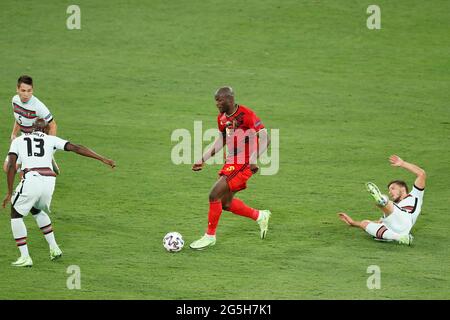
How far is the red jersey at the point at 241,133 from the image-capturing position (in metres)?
11.8

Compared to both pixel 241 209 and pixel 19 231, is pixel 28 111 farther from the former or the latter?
pixel 241 209

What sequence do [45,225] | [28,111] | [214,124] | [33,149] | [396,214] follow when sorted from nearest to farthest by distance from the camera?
[33,149] < [45,225] < [396,214] < [28,111] < [214,124]

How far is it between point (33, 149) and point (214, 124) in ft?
26.3

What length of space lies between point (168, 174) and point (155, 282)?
5.39 m

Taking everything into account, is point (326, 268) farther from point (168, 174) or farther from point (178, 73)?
point (178, 73)

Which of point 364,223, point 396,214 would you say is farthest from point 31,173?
point 396,214

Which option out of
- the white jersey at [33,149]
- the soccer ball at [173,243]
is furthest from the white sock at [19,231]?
the soccer ball at [173,243]

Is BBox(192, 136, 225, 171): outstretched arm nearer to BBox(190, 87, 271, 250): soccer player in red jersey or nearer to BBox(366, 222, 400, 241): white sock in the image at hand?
BBox(190, 87, 271, 250): soccer player in red jersey

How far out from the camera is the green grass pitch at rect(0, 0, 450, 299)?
35.7 ft

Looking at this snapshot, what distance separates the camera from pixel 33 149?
1086cm

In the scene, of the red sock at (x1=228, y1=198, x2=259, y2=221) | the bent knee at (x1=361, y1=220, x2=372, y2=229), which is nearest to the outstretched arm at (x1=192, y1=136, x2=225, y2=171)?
the red sock at (x1=228, y1=198, x2=259, y2=221)

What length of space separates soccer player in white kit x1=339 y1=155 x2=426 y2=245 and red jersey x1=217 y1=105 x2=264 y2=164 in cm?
177

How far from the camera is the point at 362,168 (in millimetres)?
15969

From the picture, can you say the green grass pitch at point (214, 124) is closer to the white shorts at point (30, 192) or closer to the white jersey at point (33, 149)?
the white shorts at point (30, 192)
